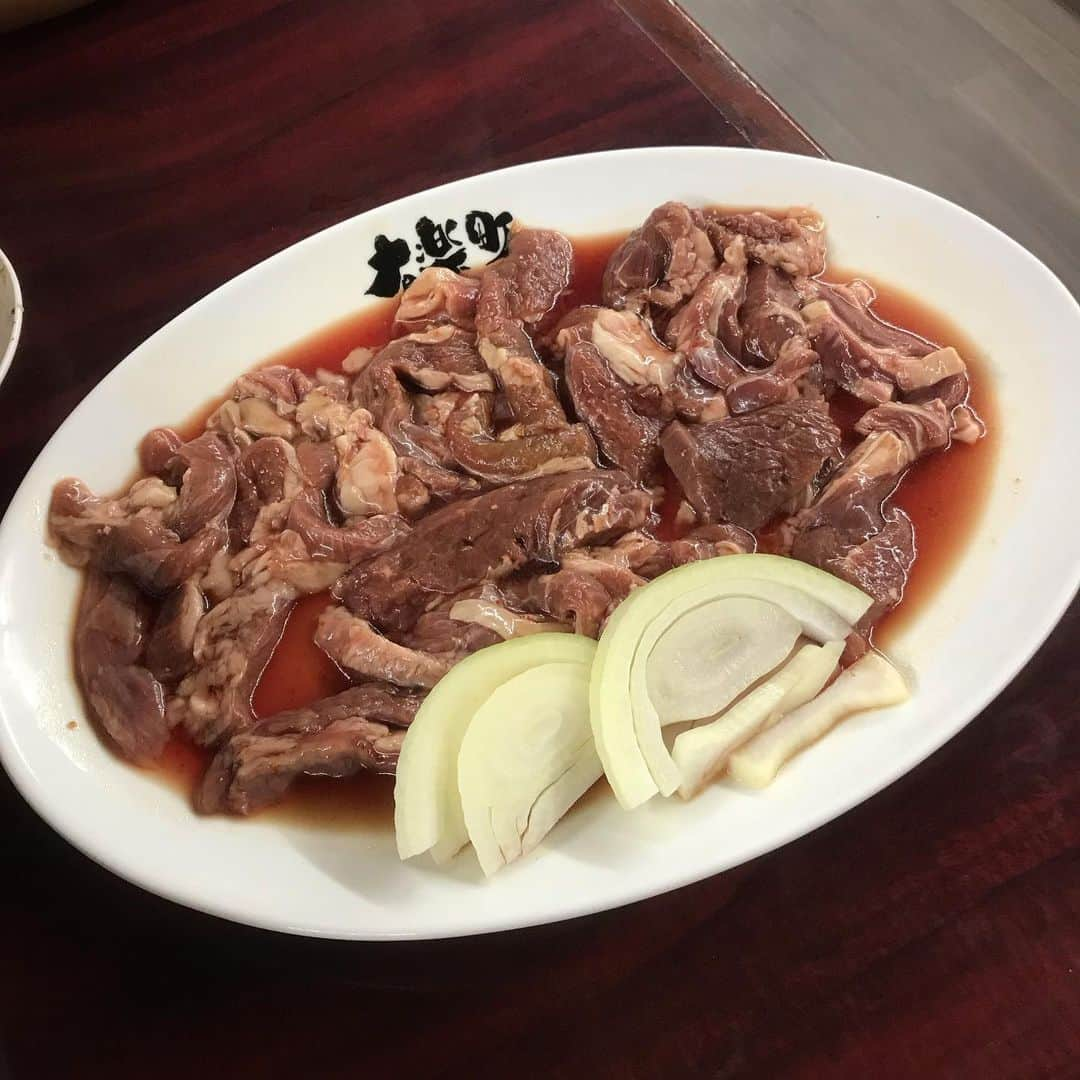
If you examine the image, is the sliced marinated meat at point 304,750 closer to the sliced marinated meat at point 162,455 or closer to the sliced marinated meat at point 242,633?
the sliced marinated meat at point 242,633

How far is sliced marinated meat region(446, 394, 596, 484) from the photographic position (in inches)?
117

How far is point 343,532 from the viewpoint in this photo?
9.58ft

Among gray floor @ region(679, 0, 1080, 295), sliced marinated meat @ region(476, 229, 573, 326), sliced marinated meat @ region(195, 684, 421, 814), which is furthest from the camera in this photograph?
gray floor @ region(679, 0, 1080, 295)

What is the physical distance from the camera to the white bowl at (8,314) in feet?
9.95

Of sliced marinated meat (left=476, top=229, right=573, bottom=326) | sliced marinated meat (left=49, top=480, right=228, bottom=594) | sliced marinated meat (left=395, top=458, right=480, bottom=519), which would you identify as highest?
sliced marinated meat (left=476, top=229, right=573, bottom=326)

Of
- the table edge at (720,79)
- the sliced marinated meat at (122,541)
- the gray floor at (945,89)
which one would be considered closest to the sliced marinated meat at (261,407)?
the sliced marinated meat at (122,541)

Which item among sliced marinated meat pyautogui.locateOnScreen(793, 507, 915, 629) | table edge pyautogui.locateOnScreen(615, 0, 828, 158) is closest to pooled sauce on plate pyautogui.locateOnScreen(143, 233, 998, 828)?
sliced marinated meat pyautogui.locateOnScreen(793, 507, 915, 629)

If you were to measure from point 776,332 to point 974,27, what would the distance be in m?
3.64

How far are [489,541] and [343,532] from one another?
480 millimetres

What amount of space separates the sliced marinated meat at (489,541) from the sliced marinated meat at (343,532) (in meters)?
0.06

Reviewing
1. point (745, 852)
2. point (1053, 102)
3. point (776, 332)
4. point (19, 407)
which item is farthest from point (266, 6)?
point (745, 852)

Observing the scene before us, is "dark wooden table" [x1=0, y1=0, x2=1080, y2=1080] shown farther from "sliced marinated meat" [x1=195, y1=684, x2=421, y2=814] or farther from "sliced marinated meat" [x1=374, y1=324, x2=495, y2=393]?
"sliced marinated meat" [x1=374, y1=324, x2=495, y2=393]

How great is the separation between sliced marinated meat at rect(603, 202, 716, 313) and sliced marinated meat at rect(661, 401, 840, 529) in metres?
→ 0.66

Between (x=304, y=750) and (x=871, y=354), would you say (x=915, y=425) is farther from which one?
(x=304, y=750)
